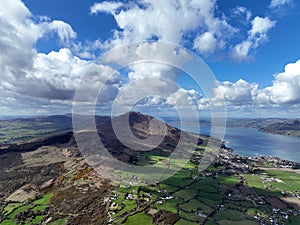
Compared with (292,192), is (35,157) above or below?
above

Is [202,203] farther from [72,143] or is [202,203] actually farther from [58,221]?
[72,143]

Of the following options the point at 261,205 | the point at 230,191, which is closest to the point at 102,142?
the point at 230,191

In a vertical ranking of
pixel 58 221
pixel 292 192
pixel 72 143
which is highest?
pixel 72 143

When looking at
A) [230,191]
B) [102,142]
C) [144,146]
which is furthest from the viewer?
[144,146]

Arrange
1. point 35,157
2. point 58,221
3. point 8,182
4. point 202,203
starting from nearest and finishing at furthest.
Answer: point 58,221 < point 202,203 < point 8,182 < point 35,157

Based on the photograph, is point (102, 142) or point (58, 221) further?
point (102, 142)

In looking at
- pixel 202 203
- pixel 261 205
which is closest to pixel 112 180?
pixel 202 203

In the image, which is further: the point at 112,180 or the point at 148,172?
the point at 148,172

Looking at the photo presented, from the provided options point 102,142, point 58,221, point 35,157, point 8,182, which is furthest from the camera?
point 102,142

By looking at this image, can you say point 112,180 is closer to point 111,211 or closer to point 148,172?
point 148,172
